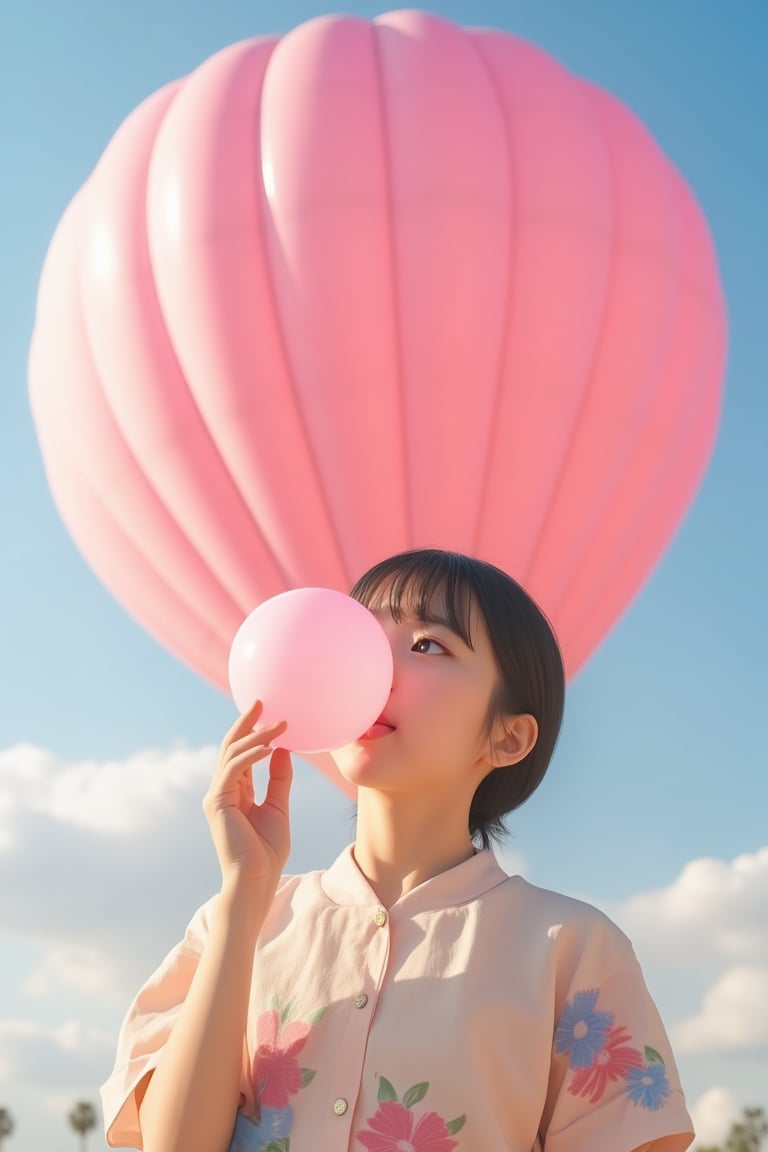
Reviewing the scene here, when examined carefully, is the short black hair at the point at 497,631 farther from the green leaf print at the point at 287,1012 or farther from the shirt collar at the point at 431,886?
the green leaf print at the point at 287,1012

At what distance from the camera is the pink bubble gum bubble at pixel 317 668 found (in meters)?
2.10

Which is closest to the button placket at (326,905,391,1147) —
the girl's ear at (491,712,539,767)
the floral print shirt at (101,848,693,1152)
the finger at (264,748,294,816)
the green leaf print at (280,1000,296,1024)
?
the floral print shirt at (101,848,693,1152)

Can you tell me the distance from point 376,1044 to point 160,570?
663cm

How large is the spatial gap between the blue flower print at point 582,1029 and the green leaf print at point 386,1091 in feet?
0.83

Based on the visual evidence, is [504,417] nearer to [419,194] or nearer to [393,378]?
[393,378]

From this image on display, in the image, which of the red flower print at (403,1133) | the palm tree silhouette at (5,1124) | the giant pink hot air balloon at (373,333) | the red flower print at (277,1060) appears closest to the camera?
the red flower print at (403,1133)

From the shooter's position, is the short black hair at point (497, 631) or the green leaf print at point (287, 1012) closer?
the green leaf print at point (287, 1012)

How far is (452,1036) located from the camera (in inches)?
78.2

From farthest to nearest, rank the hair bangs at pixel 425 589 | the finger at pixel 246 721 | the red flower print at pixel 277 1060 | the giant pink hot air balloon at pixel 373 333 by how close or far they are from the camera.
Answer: the giant pink hot air balloon at pixel 373 333 → the hair bangs at pixel 425 589 → the finger at pixel 246 721 → the red flower print at pixel 277 1060

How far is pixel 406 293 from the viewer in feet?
25.2

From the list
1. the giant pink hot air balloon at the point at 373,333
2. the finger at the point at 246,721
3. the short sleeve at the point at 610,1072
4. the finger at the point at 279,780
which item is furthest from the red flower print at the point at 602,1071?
the giant pink hot air balloon at the point at 373,333

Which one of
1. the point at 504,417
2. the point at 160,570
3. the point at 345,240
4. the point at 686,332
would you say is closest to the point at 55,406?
A: the point at 160,570

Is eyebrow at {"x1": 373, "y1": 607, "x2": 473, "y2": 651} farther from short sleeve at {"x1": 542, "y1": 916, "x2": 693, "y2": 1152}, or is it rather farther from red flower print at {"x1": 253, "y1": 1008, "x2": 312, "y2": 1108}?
red flower print at {"x1": 253, "y1": 1008, "x2": 312, "y2": 1108}

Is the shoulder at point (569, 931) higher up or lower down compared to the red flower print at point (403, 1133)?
higher up
